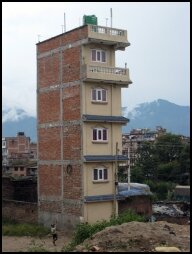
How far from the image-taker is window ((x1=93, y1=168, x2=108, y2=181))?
26950 mm

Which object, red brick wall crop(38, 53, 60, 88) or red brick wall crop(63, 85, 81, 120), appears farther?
red brick wall crop(38, 53, 60, 88)

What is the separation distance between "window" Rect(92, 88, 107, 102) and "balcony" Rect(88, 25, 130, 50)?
2.71 meters

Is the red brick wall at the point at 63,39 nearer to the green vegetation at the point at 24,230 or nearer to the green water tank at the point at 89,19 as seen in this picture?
the green water tank at the point at 89,19

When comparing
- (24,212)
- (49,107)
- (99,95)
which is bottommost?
(24,212)

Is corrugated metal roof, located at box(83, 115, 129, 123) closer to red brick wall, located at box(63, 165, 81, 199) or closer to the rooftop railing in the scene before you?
red brick wall, located at box(63, 165, 81, 199)

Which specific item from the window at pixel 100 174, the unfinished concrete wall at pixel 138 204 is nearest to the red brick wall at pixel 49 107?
the window at pixel 100 174

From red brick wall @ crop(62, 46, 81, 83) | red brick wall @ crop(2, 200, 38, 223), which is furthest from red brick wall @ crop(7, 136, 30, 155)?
red brick wall @ crop(62, 46, 81, 83)

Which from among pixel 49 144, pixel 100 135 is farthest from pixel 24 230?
pixel 100 135

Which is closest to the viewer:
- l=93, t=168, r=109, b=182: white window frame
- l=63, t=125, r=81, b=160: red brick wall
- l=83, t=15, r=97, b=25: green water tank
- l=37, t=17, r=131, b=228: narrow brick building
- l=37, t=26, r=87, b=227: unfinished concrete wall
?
l=37, t=17, r=131, b=228: narrow brick building

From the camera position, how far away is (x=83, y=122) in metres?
26.3

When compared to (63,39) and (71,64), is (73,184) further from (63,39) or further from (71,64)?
(63,39)

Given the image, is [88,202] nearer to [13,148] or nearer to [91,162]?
[91,162]

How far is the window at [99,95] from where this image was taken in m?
27.0

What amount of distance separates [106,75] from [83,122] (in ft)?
9.82
